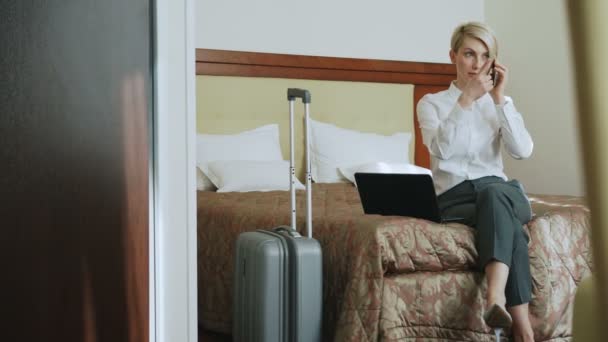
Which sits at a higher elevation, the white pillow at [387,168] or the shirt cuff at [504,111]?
the shirt cuff at [504,111]

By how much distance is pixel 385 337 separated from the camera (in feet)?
7.06

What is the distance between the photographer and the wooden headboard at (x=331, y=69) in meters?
4.50

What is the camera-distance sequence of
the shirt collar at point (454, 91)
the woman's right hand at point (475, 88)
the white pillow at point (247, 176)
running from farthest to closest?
the white pillow at point (247, 176) → the shirt collar at point (454, 91) → the woman's right hand at point (475, 88)

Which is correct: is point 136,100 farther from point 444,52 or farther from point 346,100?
point 444,52

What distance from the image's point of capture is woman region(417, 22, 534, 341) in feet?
7.46

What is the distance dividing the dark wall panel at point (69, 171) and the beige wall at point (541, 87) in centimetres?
389

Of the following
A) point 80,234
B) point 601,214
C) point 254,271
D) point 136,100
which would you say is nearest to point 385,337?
point 254,271

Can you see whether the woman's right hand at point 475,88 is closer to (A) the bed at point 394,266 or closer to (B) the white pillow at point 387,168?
(A) the bed at point 394,266

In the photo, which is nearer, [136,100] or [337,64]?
[136,100]

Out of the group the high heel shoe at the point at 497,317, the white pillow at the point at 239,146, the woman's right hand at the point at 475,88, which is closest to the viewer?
the high heel shoe at the point at 497,317

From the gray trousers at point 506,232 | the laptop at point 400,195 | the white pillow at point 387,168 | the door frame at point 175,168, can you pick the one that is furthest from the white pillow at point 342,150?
the door frame at point 175,168

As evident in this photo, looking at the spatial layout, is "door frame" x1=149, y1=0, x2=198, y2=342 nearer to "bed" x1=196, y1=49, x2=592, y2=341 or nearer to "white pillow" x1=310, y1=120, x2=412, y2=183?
"bed" x1=196, y1=49, x2=592, y2=341

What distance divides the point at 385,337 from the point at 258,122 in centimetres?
259

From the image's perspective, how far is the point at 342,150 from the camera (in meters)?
4.47
